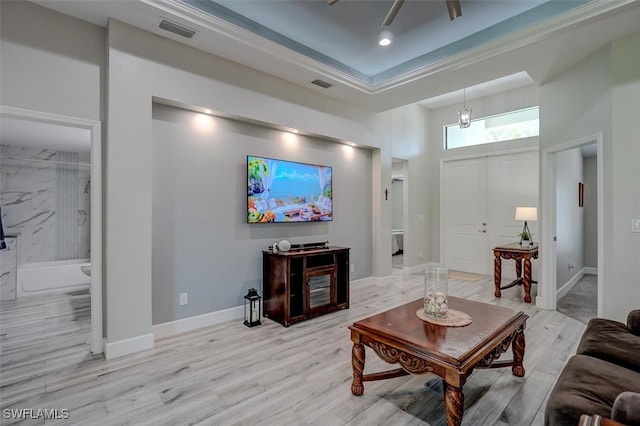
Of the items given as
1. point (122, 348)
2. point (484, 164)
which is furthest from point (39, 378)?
point (484, 164)

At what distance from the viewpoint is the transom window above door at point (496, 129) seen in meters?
5.55

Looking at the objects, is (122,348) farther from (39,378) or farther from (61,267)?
(61,267)

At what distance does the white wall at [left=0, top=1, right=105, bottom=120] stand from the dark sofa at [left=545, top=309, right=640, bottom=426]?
3824 millimetres

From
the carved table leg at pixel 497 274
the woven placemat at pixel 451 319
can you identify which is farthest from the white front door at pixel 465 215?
the woven placemat at pixel 451 319

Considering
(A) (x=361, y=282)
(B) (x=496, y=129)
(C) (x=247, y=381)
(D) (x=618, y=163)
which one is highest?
(B) (x=496, y=129)

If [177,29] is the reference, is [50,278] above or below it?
below

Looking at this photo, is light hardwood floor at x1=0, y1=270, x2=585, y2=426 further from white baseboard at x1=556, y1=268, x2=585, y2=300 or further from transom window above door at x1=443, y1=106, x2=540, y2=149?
transom window above door at x1=443, y1=106, x2=540, y2=149

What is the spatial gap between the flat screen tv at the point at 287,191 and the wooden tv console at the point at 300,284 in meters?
0.52

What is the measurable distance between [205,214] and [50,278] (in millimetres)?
3545

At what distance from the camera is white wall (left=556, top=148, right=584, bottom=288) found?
14.5 ft

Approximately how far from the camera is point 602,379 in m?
1.53

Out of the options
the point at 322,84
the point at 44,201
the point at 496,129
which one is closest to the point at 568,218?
the point at 496,129

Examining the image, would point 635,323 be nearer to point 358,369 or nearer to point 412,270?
point 358,369

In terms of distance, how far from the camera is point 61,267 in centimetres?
505
